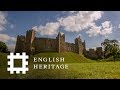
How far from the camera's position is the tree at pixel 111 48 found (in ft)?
24.4

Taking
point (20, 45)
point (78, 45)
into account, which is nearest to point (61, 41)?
point (78, 45)

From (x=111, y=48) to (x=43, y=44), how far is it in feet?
3.52

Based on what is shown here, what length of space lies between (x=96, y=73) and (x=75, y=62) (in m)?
0.37

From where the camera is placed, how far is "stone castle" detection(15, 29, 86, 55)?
7359 millimetres

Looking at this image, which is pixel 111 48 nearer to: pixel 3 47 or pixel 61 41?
pixel 61 41

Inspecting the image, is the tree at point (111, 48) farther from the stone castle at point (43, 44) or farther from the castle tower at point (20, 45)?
the castle tower at point (20, 45)

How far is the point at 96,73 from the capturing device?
737cm

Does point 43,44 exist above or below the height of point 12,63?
above

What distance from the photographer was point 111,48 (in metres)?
7.52
